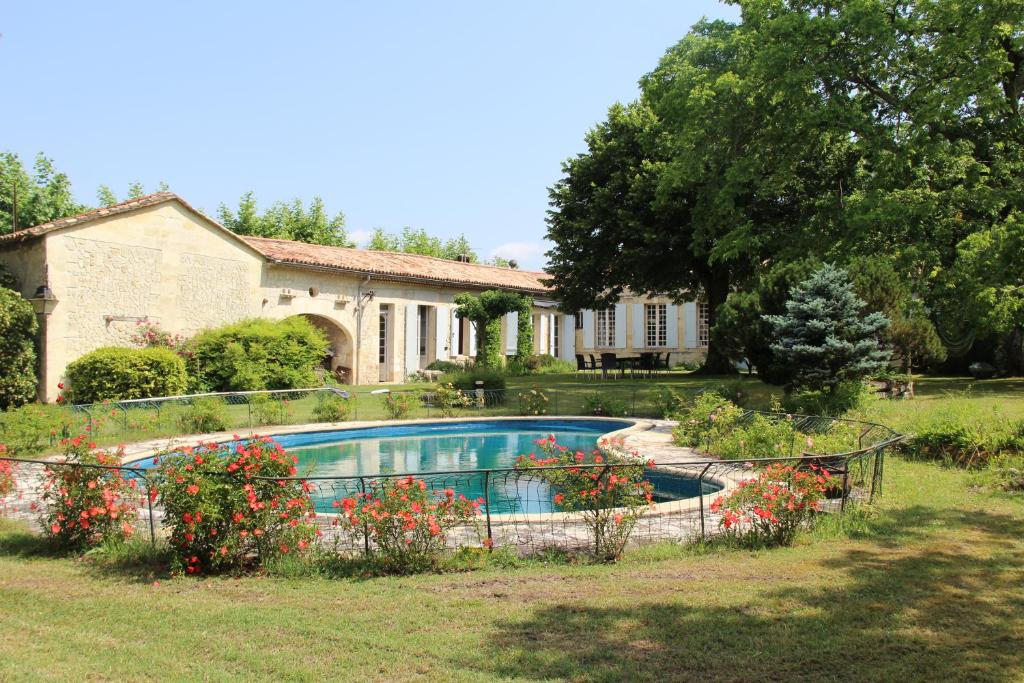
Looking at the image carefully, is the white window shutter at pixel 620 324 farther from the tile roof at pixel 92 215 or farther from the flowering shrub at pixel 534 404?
the tile roof at pixel 92 215

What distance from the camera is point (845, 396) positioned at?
12.7 meters

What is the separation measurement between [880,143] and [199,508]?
1417 cm

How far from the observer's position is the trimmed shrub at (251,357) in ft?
57.8

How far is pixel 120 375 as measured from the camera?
1562 cm

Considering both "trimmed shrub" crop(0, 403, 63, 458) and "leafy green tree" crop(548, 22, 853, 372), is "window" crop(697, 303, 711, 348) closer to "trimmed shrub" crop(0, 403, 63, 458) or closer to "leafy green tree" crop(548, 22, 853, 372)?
"leafy green tree" crop(548, 22, 853, 372)

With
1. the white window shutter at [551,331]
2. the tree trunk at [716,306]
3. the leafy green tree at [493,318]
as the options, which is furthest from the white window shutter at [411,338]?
the tree trunk at [716,306]

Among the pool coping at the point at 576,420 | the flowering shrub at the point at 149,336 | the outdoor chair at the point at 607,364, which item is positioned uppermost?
the flowering shrub at the point at 149,336

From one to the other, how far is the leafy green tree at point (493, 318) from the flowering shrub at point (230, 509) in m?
18.2

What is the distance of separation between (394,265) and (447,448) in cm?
1286

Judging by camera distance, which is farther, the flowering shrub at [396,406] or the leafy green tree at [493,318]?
the leafy green tree at [493,318]

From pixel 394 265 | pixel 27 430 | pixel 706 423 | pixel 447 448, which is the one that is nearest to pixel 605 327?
pixel 394 265

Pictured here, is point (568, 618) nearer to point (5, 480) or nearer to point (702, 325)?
point (5, 480)

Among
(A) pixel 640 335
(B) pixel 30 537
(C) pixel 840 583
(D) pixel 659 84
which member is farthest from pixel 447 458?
(A) pixel 640 335

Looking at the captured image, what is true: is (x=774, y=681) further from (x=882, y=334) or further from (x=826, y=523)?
(x=882, y=334)
